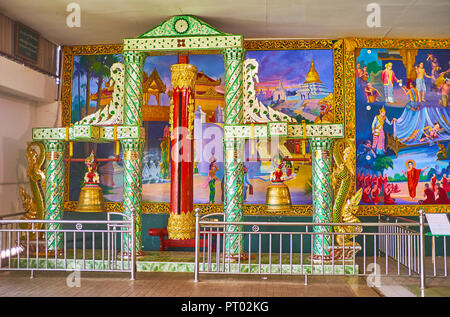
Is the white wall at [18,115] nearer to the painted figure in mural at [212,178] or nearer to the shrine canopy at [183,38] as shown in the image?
the shrine canopy at [183,38]

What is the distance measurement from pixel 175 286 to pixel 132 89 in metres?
3.81

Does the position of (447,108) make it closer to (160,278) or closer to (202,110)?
(202,110)

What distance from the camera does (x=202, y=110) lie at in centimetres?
1045

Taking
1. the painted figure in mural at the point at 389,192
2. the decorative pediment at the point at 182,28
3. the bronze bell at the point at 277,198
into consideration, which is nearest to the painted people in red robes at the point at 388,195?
the painted figure in mural at the point at 389,192

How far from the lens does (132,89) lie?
883 cm

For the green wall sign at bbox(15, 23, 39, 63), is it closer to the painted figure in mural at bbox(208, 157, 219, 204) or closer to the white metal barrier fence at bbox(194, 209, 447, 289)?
the painted figure in mural at bbox(208, 157, 219, 204)

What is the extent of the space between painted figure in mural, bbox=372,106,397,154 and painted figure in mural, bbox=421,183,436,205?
1236 mm

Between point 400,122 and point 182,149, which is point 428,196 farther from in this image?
point 182,149

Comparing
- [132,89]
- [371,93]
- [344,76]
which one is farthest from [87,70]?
[371,93]

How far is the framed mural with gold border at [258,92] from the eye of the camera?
10281mm

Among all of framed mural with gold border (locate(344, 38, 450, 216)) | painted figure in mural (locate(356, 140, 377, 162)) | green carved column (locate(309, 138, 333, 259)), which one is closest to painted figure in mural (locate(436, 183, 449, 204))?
framed mural with gold border (locate(344, 38, 450, 216))

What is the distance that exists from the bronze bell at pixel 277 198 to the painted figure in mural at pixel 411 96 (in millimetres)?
3909

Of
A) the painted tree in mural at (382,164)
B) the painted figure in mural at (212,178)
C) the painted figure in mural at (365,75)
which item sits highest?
the painted figure in mural at (365,75)

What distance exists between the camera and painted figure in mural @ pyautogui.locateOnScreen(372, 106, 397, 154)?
400 inches
